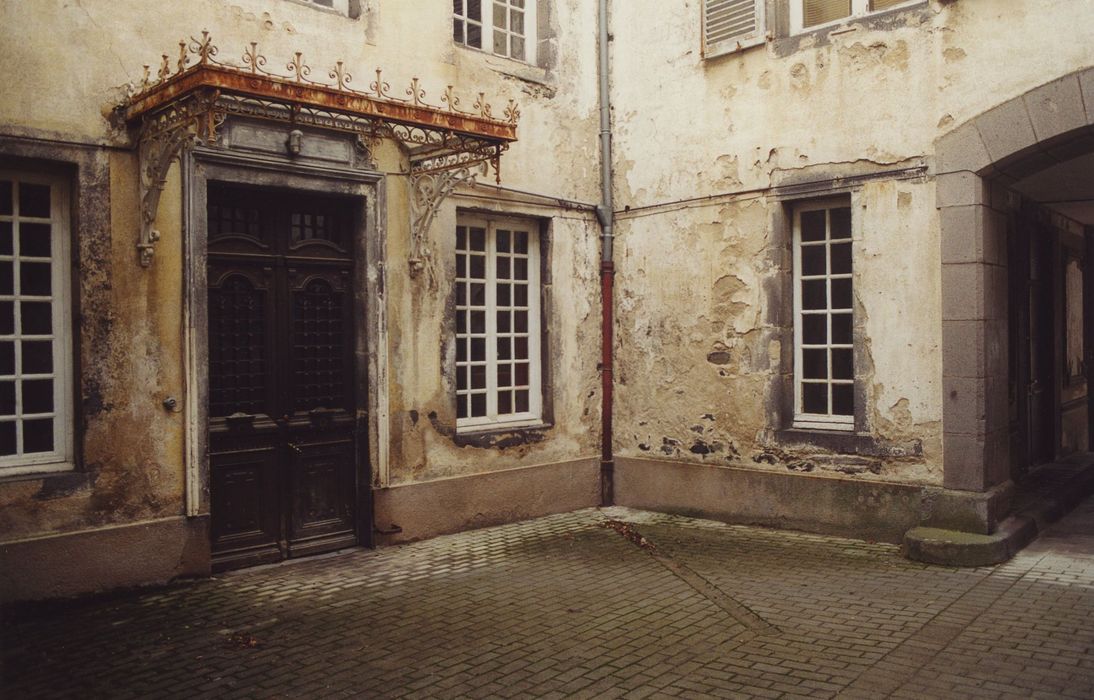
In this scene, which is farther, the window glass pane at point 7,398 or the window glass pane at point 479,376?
the window glass pane at point 479,376

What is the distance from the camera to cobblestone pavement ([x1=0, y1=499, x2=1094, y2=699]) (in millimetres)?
4695

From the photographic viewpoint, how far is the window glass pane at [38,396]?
20.2 ft

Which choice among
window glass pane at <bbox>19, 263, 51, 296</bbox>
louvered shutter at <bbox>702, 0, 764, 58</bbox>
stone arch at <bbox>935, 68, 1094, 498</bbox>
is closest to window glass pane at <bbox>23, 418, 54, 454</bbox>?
window glass pane at <bbox>19, 263, 51, 296</bbox>

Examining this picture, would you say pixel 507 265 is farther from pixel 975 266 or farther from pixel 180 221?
pixel 975 266

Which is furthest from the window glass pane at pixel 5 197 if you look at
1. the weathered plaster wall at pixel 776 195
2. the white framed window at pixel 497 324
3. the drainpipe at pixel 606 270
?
the weathered plaster wall at pixel 776 195

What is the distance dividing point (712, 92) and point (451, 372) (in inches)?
146

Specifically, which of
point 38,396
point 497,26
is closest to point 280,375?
point 38,396

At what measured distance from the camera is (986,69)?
7.21 metres

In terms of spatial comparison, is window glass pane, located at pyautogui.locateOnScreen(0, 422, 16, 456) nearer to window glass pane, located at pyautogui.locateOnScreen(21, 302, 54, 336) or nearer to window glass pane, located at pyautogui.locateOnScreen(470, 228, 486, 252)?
window glass pane, located at pyautogui.locateOnScreen(21, 302, 54, 336)

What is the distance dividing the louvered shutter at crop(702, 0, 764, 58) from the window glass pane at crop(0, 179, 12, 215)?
241 inches

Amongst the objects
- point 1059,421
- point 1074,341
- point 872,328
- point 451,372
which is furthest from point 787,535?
point 1074,341

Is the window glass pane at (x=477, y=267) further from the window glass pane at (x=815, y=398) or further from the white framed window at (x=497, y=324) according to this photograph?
the window glass pane at (x=815, y=398)

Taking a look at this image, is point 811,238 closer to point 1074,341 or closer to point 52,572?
point 1074,341

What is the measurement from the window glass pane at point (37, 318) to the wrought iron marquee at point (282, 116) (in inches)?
27.8
